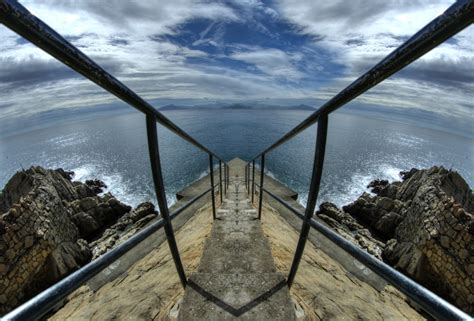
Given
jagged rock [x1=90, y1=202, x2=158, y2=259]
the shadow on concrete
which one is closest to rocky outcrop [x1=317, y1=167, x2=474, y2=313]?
the shadow on concrete

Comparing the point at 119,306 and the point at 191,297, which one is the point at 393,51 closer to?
the point at 191,297

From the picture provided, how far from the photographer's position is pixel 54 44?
606 millimetres

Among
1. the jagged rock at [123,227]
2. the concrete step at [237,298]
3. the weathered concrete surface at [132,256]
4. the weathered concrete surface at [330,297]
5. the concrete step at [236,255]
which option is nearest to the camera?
the concrete step at [237,298]

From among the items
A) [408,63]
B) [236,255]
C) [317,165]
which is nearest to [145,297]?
[236,255]

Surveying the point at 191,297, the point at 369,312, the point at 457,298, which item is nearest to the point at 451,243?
the point at 457,298

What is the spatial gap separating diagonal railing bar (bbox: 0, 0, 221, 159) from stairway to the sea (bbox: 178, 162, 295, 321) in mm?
1509

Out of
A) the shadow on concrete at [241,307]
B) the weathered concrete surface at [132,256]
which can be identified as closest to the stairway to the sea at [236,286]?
the shadow on concrete at [241,307]

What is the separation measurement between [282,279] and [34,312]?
167 cm

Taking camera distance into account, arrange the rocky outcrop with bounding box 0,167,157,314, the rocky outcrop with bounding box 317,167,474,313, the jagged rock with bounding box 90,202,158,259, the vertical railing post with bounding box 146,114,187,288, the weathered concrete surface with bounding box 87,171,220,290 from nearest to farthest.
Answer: the vertical railing post with bounding box 146,114,187,288 < the weathered concrete surface with bounding box 87,171,220,290 < the rocky outcrop with bounding box 317,167,474,313 < the rocky outcrop with bounding box 0,167,157,314 < the jagged rock with bounding box 90,202,158,259

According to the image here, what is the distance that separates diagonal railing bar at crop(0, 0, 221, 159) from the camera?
511 millimetres

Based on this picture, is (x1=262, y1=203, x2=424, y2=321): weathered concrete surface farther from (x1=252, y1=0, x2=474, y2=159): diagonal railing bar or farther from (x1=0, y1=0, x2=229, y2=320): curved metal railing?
(x1=252, y1=0, x2=474, y2=159): diagonal railing bar

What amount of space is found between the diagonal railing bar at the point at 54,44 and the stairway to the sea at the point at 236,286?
1.51 metres

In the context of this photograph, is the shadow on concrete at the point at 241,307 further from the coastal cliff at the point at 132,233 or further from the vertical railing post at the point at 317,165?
the coastal cliff at the point at 132,233

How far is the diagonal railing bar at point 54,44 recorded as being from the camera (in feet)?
1.68
